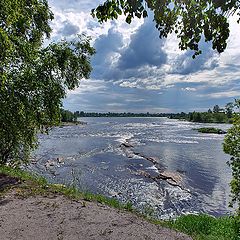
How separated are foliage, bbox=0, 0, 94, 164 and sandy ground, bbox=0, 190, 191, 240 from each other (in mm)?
4227

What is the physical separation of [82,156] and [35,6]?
2570 centimetres

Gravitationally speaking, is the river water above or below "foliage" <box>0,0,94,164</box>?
below

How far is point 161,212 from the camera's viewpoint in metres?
17.8

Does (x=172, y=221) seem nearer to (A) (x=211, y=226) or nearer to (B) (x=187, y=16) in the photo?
(A) (x=211, y=226)

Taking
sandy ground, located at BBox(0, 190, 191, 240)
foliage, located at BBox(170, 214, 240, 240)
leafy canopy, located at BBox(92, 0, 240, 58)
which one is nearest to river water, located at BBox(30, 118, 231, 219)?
foliage, located at BBox(170, 214, 240, 240)

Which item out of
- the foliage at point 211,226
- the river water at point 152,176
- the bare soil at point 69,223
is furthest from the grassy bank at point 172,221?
the river water at point 152,176

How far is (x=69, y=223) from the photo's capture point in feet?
24.6

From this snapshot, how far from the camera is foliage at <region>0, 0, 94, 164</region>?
12039mm

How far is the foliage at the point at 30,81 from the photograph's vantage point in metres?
12.0

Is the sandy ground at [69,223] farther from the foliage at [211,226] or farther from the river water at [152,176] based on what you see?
the river water at [152,176]

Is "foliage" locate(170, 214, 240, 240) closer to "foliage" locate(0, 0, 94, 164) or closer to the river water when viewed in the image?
the river water

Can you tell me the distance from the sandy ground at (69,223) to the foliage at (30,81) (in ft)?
13.9

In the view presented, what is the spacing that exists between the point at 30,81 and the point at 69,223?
653 centimetres

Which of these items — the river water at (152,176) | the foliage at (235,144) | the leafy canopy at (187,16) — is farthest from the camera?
the river water at (152,176)
